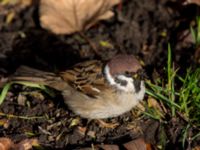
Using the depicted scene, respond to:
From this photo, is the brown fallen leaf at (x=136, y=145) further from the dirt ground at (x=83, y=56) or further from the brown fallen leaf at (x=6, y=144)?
the brown fallen leaf at (x=6, y=144)

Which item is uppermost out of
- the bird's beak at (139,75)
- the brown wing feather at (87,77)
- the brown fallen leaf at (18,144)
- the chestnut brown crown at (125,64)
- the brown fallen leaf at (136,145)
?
the chestnut brown crown at (125,64)

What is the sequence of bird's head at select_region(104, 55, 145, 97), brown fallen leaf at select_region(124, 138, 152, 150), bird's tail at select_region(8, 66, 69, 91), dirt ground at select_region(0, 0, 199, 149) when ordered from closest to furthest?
brown fallen leaf at select_region(124, 138, 152, 150) → bird's head at select_region(104, 55, 145, 97) → dirt ground at select_region(0, 0, 199, 149) → bird's tail at select_region(8, 66, 69, 91)

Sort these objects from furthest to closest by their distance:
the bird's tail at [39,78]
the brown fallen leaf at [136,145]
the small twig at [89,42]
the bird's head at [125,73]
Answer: the small twig at [89,42]
the bird's tail at [39,78]
the bird's head at [125,73]
the brown fallen leaf at [136,145]

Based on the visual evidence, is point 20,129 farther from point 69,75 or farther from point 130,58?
point 130,58

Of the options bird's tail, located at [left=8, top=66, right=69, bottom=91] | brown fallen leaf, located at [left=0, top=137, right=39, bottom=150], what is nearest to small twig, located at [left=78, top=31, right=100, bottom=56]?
bird's tail, located at [left=8, top=66, right=69, bottom=91]

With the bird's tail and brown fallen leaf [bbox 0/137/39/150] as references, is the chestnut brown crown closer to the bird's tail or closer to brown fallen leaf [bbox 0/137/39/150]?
the bird's tail

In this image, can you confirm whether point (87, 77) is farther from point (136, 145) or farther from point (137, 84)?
point (136, 145)

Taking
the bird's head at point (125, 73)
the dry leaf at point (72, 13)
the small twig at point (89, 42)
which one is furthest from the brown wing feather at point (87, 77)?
the dry leaf at point (72, 13)

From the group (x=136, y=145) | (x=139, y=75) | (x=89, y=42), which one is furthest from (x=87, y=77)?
(x=89, y=42)
